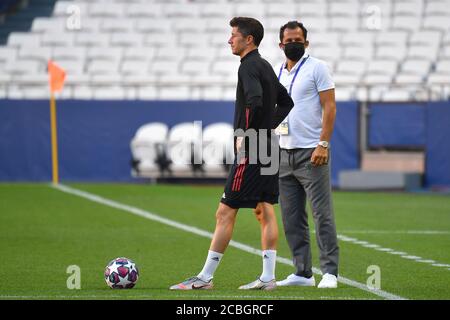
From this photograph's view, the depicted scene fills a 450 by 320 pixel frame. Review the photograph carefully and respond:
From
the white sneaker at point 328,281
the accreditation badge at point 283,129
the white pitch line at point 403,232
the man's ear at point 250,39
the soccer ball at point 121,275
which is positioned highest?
the man's ear at point 250,39

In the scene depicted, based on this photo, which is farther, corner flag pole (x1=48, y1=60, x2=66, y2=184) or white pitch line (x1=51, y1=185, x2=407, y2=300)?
corner flag pole (x1=48, y1=60, x2=66, y2=184)

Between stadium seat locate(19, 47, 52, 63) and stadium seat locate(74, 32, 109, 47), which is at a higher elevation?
stadium seat locate(74, 32, 109, 47)

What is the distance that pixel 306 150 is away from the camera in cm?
977

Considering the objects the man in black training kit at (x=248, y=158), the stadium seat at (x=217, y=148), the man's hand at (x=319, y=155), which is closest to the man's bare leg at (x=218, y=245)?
the man in black training kit at (x=248, y=158)

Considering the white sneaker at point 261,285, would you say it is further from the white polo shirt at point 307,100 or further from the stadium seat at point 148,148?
the stadium seat at point 148,148

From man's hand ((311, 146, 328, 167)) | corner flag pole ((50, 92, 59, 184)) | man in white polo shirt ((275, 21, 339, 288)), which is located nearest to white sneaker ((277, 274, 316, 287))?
man in white polo shirt ((275, 21, 339, 288))

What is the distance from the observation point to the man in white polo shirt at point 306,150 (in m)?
9.60

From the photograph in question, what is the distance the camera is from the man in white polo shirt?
9602 mm

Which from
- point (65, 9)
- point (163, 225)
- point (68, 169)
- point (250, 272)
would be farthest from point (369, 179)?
point (250, 272)

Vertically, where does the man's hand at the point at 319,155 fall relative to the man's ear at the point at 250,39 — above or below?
below

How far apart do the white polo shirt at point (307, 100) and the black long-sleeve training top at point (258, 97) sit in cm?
29

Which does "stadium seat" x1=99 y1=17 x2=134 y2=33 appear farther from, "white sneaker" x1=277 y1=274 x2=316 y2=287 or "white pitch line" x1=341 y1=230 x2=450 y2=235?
"white sneaker" x1=277 y1=274 x2=316 y2=287

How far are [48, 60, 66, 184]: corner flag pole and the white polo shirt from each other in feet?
45.4

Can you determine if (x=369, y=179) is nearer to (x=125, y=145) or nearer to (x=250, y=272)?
(x=125, y=145)
